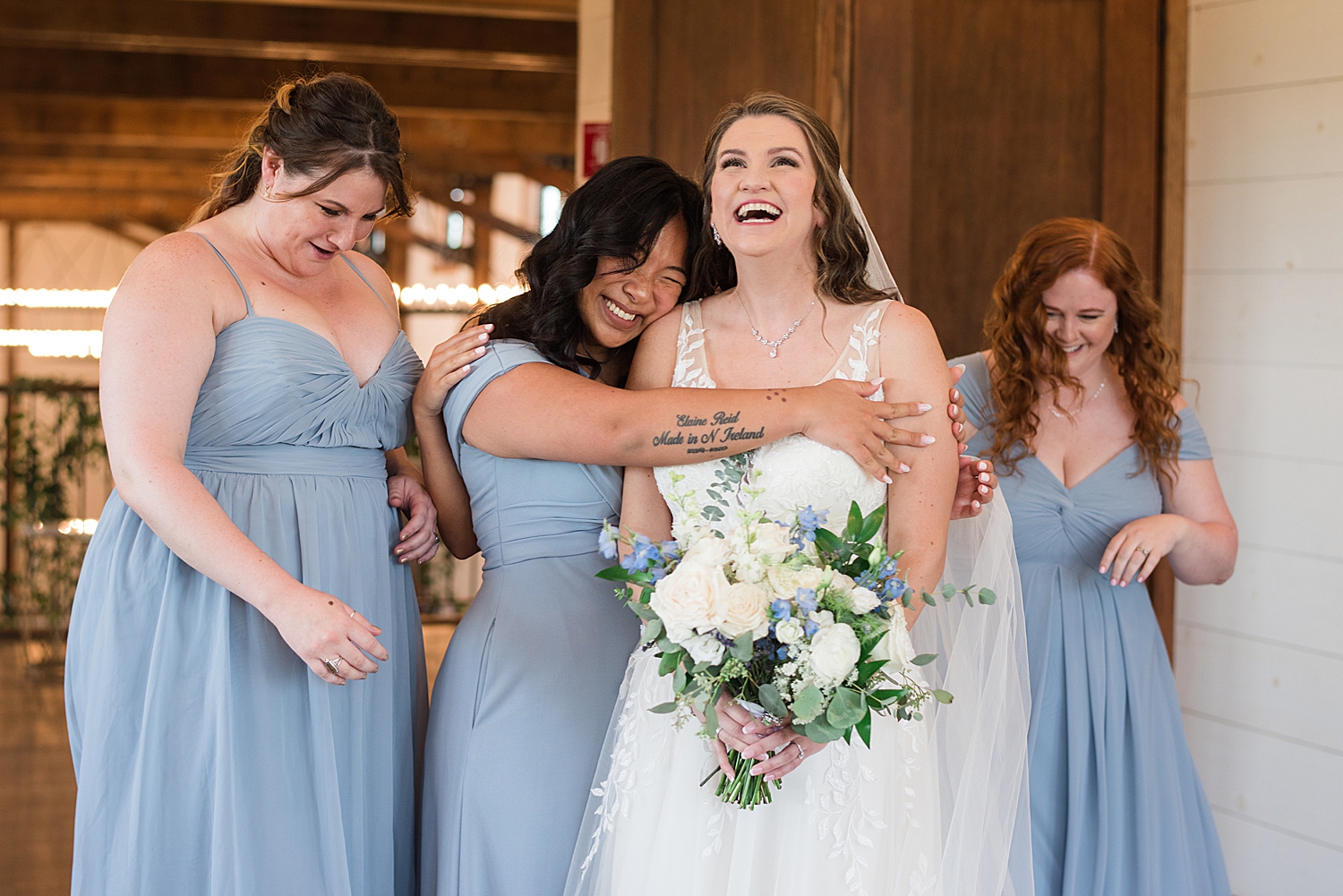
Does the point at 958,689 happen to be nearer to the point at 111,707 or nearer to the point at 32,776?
the point at 111,707

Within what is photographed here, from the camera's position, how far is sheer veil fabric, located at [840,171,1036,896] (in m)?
2.07

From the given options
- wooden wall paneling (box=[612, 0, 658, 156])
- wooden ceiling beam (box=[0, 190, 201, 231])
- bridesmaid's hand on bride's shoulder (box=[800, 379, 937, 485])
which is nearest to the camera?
bridesmaid's hand on bride's shoulder (box=[800, 379, 937, 485])

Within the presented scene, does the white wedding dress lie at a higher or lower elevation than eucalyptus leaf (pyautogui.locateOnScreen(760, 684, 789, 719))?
lower

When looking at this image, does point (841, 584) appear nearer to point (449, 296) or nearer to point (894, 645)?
point (894, 645)

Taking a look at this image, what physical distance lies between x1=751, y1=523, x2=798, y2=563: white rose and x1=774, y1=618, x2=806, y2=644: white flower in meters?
0.09

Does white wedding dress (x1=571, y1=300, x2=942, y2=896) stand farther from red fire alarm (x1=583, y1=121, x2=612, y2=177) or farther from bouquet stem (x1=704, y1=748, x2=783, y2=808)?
red fire alarm (x1=583, y1=121, x2=612, y2=177)

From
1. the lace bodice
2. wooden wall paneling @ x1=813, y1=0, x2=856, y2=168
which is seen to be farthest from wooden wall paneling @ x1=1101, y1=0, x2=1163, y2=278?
the lace bodice

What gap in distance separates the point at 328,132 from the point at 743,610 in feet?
3.53

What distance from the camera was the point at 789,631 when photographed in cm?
161

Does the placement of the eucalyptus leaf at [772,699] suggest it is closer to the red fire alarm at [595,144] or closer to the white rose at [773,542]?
the white rose at [773,542]

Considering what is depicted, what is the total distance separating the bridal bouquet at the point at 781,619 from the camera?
1.62 metres

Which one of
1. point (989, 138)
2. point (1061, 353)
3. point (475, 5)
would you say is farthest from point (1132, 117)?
point (475, 5)

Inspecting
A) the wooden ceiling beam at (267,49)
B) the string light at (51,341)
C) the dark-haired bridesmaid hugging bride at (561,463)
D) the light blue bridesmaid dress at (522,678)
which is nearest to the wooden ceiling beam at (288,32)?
the wooden ceiling beam at (267,49)

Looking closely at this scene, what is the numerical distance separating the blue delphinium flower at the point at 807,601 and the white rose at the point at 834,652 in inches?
1.3
